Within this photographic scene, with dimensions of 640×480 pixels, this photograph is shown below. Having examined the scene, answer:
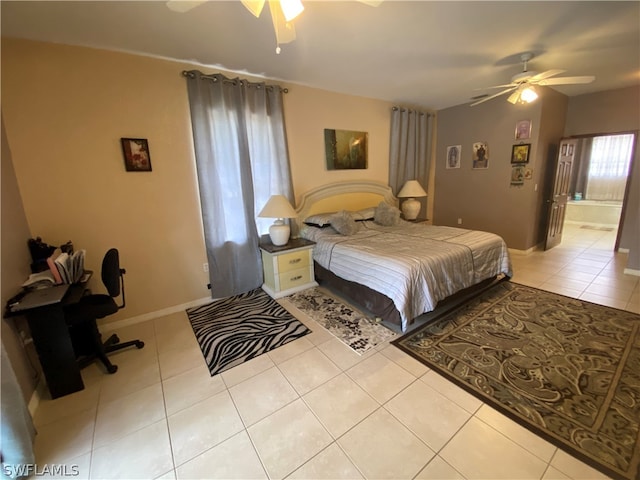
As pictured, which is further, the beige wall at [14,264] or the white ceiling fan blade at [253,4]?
the beige wall at [14,264]

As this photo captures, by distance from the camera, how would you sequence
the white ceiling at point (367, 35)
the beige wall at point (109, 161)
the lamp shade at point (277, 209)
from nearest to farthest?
the white ceiling at point (367, 35) < the beige wall at point (109, 161) < the lamp shade at point (277, 209)

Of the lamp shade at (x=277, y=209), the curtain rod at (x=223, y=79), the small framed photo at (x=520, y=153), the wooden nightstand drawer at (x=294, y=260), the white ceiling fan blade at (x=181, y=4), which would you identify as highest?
the curtain rod at (x=223, y=79)

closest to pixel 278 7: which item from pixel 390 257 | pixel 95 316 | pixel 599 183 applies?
pixel 390 257

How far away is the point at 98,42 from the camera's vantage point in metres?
2.34

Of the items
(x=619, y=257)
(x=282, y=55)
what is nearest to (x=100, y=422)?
(x=282, y=55)

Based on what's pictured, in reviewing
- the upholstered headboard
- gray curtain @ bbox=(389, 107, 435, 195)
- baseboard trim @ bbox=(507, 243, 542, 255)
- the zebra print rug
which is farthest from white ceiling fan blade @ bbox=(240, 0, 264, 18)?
baseboard trim @ bbox=(507, 243, 542, 255)

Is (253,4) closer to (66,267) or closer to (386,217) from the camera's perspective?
(66,267)

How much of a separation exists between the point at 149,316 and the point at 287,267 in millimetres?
1578

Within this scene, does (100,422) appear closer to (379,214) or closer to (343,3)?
(343,3)

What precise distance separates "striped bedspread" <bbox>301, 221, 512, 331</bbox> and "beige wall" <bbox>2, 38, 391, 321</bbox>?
1.61 metres

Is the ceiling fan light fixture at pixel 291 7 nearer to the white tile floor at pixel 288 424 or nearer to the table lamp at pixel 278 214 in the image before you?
the table lamp at pixel 278 214

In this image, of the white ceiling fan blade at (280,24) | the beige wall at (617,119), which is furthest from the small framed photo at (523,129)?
the white ceiling fan blade at (280,24)

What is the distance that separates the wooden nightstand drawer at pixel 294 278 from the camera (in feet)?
11.0

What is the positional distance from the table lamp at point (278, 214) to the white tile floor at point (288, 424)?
54.1 inches
